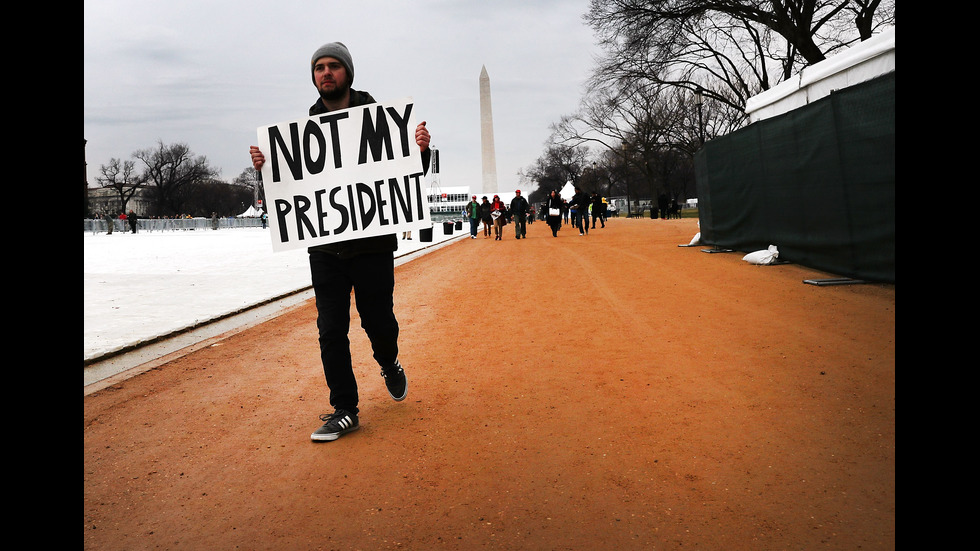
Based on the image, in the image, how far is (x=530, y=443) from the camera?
12.5ft

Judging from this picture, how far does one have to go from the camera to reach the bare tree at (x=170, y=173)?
10981 cm

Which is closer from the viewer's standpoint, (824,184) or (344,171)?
(344,171)

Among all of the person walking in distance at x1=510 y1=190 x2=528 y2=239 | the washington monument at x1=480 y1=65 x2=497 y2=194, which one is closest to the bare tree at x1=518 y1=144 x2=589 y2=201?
the washington monument at x1=480 y1=65 x2=497 y2=194

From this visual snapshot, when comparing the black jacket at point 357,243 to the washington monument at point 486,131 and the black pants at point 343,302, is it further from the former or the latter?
the washington monument at point 486,131

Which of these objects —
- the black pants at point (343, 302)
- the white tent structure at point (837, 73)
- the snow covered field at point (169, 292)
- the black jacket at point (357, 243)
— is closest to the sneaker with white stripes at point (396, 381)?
the black pants at point (343, 302)

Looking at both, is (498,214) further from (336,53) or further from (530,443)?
(530,443)

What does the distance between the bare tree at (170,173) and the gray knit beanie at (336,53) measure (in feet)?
382

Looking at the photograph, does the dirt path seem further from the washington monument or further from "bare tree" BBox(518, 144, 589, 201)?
"bare tree" BBox(518, 144, 589, 201)

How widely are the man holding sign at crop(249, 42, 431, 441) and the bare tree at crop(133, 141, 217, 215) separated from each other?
116m

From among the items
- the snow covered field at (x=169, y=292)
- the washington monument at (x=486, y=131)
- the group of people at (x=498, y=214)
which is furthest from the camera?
the washington monument at (x=486, y=131)

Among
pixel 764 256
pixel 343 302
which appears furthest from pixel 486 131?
pixel 343 302

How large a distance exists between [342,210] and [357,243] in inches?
9.6
